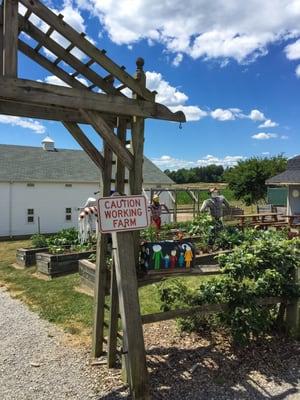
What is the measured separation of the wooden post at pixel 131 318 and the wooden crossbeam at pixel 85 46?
165cm

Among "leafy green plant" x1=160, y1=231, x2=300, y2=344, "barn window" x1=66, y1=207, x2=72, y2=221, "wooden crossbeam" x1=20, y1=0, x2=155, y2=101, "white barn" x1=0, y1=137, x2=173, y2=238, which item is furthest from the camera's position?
"barn window" x1=66, y1=207, x2=72, y2=221

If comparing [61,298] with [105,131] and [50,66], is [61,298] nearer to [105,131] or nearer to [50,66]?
[105,131]

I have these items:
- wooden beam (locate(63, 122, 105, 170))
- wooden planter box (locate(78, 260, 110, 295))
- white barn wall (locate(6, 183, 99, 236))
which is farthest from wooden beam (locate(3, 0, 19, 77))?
white barn wall (locate(6, 183, 99, 236))

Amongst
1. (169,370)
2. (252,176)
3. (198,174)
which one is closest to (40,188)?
(169,370)

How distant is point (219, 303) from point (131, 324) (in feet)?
4.67

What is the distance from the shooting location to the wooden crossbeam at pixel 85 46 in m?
3.71

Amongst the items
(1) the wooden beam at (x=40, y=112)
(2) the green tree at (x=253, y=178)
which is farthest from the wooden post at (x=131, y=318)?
(2) the green tree at (x=253, y=178)

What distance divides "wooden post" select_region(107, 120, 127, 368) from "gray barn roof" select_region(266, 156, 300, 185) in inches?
565

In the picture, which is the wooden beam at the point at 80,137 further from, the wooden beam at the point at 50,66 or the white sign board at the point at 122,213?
the white sign board at the point at 122,213

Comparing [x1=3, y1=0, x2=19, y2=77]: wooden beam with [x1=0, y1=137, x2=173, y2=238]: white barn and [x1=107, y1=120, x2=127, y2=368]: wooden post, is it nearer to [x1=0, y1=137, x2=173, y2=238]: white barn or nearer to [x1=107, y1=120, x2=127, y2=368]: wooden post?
[x1=107, y1=120, x2=127, y2=368]: wooden post

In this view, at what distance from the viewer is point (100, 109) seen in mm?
4039

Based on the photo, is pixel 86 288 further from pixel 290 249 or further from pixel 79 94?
pixel 79 94

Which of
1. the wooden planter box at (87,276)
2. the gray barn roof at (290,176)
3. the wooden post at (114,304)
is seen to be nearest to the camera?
the wooden post at (114,304)

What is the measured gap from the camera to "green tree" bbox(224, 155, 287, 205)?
35250mm
